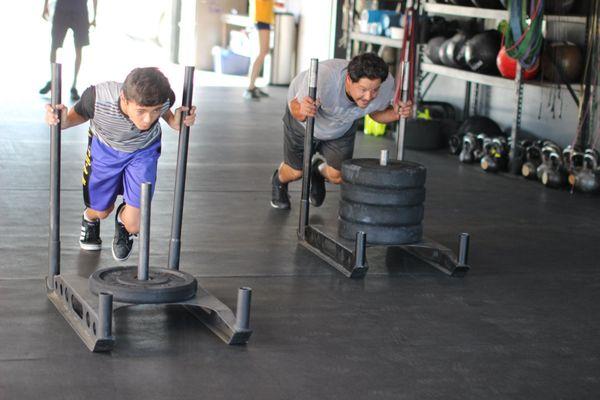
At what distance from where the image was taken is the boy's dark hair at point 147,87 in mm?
2766

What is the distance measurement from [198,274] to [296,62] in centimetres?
720

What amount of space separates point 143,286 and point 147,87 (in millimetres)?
572

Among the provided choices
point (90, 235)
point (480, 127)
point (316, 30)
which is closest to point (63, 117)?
point (90, 235)

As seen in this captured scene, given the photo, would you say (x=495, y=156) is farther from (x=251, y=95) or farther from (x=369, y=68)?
(x=251, y=95)

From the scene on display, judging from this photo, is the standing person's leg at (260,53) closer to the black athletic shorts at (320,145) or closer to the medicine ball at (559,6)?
the medicine ball at (559,6)

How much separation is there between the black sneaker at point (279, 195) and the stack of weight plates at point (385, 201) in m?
0.96

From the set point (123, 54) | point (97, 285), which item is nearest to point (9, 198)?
point (97, 285)

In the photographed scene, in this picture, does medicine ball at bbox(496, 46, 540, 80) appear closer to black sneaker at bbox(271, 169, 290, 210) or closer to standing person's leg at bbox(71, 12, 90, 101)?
black sneaker at bbox(271, 169, 290, 210)

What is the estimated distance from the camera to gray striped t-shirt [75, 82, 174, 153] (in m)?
→ 3.02

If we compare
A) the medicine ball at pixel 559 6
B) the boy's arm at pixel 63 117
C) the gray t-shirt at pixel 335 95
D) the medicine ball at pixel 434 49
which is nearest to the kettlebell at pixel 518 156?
the medicine ball at pixel 559 6

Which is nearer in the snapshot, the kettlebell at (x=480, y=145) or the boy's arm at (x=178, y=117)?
the boy's arm at (x=178, y=117)

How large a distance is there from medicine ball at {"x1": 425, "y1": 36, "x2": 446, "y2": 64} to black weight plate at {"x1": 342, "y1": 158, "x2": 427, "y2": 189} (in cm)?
324

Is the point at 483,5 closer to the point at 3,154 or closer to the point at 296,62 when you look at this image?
the point at 3,154

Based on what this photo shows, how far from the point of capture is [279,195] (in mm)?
4449
